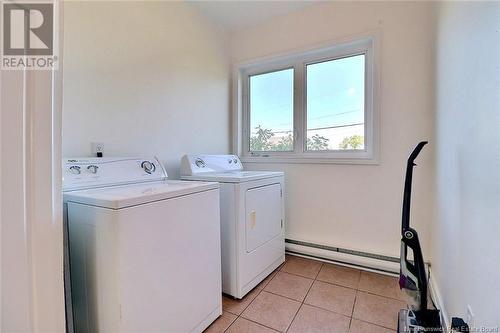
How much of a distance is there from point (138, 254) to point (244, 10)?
2.38 metres

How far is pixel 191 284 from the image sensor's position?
1301mm

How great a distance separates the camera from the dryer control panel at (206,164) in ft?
6.52

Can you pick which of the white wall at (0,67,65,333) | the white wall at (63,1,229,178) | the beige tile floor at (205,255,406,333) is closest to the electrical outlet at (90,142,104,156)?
the white wall at (63,1,229,178)

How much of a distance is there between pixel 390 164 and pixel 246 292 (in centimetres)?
155

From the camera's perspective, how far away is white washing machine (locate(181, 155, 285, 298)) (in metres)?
1.69

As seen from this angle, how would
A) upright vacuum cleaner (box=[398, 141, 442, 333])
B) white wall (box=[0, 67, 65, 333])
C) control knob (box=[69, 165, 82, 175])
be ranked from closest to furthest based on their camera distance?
white wall (box=[0, 67, 65, 333]) < upright vacuum cleaner (box=[398, 141, 442, 333]) < control knob (box=[69, 165, 82, 175])

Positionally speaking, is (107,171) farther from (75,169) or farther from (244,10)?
(244,10)

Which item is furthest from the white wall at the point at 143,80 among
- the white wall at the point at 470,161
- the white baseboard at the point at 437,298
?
the white baseboard at the point at 437,298

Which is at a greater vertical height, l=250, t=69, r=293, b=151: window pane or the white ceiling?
the white ceiling

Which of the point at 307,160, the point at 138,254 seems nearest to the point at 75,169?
the point at 138,254

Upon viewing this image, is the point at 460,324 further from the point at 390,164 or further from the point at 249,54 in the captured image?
the point at 249,54

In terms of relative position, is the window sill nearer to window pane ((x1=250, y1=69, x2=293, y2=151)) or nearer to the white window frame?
the white window frame

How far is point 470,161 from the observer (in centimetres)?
100

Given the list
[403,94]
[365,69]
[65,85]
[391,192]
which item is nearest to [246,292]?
[391,192]
